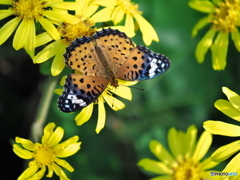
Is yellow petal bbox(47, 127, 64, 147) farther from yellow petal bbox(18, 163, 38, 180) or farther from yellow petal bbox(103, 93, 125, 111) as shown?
yellow petal bbox(103, 93, 125, 111)

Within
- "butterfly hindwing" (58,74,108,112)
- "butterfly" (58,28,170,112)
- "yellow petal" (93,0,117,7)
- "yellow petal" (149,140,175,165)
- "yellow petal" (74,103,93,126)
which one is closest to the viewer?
"butterfly hindwing" (58,74,108,112)

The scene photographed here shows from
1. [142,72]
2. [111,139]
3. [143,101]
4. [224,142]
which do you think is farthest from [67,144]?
[224,142]

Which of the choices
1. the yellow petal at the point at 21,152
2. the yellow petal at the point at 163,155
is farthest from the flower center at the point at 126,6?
the yellow petal at the point at 21,152

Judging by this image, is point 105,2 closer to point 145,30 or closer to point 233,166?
point 145,30

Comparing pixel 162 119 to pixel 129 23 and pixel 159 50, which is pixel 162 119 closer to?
pixel 159 50

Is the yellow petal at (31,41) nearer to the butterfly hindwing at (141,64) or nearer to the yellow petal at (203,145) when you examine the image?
the butterfly hindwing at (141,64)

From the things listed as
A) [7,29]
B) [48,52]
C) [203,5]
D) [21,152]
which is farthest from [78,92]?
[203,5]

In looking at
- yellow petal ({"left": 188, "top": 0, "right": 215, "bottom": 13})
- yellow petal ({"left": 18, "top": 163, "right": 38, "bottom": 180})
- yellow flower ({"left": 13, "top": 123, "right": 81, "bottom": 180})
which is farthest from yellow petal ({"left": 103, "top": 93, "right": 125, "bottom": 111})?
yellow petal ({"left": 188, "top": 0, "right": 215, "bottom": 13})
